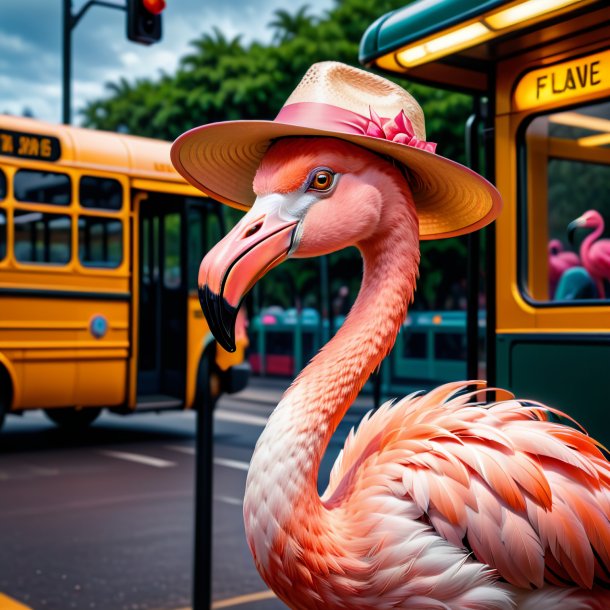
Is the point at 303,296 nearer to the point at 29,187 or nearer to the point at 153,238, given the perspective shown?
the point at 153,238

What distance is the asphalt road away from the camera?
416cm

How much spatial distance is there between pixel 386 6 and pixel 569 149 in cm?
1586

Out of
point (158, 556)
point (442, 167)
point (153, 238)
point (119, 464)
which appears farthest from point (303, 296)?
point (442, 167)

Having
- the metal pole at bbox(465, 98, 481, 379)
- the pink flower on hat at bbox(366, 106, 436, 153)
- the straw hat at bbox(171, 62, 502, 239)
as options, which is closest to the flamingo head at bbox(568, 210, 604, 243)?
the metal pole at bbox(465, 98, 481, 379)

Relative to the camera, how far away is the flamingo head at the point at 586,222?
3764 mm

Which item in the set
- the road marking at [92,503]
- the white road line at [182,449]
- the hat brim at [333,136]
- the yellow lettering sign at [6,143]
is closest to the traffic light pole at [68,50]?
the yellow lettering sign at [6,143]

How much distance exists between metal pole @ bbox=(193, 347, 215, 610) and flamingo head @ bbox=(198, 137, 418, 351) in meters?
1.73

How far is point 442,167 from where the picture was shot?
1.72 m

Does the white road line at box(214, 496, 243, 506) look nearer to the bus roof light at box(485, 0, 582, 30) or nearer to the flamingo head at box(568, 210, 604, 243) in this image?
the flamingo head at box(568, 210, 604, 243)

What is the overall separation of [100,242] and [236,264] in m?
7.34

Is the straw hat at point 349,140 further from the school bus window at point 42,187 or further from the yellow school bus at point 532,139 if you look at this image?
the school bus window at point 42,187

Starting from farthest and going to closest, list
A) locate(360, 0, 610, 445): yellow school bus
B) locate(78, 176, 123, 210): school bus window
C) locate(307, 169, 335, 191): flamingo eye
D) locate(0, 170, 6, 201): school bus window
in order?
locate(78, 176, 123, 210): school bus window
locate(0, 170, 6, 201): school bus window
locate(360, 0, 610, 445): yellow school bus
locate(307, 169, 335, 191): flamingo eye

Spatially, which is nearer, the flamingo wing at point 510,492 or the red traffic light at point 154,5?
the flamingo wing at point 510,492

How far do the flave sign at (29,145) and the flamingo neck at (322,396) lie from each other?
22.2 ft
